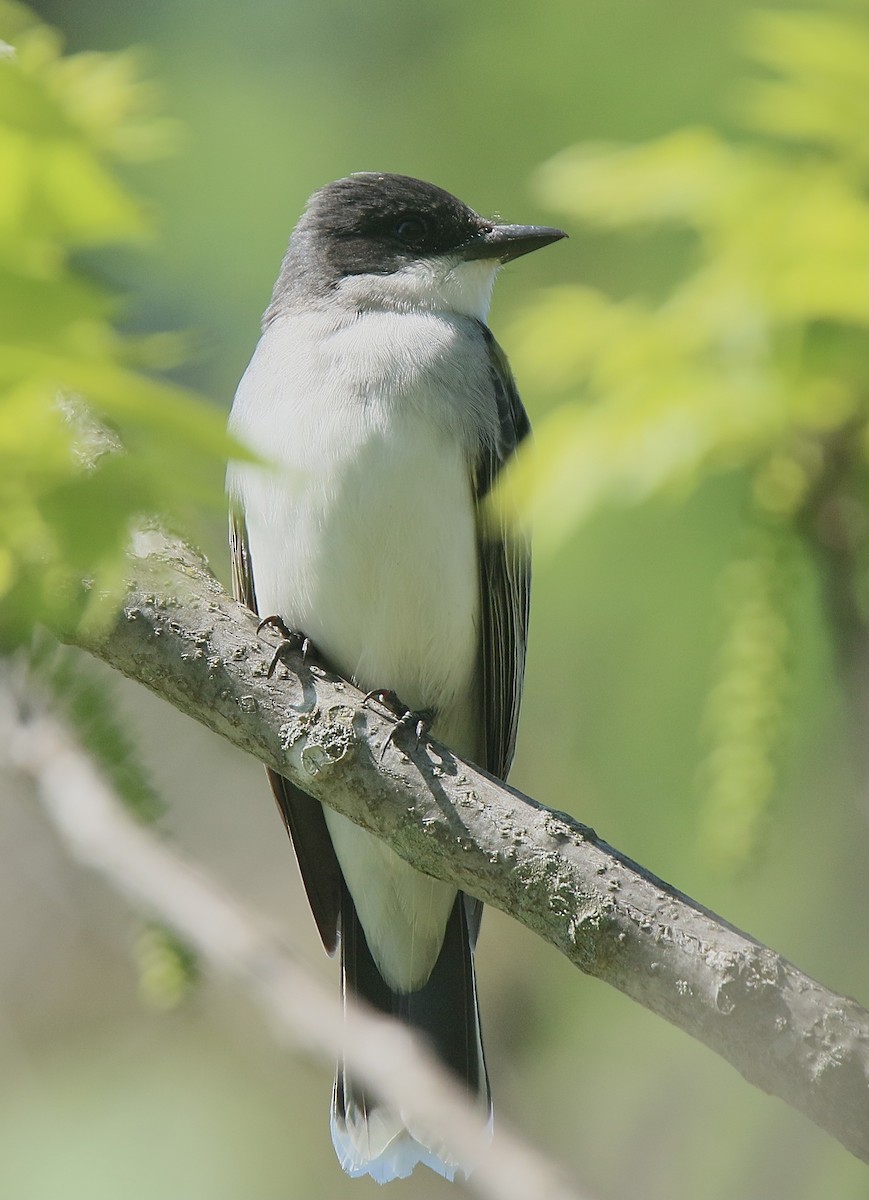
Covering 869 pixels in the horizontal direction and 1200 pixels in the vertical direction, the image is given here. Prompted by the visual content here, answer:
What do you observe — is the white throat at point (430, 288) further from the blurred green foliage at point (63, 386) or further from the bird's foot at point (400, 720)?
the blurred green foliage at point (63, 386)

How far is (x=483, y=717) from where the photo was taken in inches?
193

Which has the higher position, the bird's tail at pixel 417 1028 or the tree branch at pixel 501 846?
the tree branch at pixel 501 846

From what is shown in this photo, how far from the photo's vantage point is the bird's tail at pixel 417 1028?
185 inches

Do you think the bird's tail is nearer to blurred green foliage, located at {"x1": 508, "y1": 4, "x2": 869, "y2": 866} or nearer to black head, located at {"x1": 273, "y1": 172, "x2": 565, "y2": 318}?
black head, located at {"x1": 273, "y1": 172, "x2": 565, "y2": 318}

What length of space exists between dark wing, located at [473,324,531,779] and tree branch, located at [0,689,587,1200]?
143 centimetres

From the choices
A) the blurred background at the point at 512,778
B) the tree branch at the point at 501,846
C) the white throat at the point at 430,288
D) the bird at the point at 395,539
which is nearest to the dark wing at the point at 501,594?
the bird at the point at 395,539

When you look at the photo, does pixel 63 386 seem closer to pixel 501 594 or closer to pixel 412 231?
pixel 501 594

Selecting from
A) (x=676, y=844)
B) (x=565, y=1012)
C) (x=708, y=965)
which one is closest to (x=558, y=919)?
(x=708, y=965)

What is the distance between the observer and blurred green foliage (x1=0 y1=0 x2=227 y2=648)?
4.86 ft

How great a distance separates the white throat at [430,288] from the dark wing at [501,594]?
0.34m

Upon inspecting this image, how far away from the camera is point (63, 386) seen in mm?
1578

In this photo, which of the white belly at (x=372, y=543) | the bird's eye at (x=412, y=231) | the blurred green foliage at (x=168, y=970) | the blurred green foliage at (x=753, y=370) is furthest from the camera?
the bird's eye at (x=412, y=231)

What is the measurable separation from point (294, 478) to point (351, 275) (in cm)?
369

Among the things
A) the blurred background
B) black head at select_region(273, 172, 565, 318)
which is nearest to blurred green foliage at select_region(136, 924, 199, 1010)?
the blurred background
